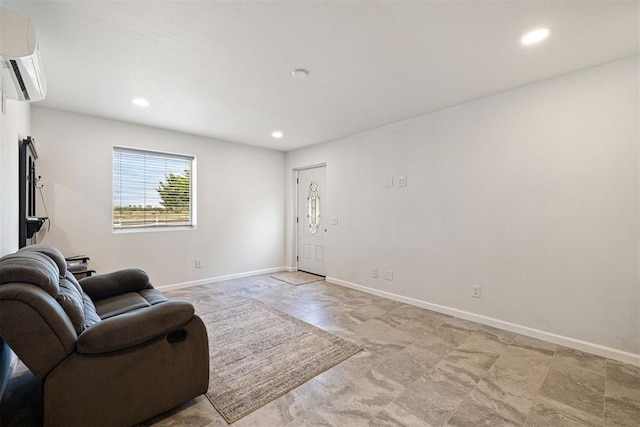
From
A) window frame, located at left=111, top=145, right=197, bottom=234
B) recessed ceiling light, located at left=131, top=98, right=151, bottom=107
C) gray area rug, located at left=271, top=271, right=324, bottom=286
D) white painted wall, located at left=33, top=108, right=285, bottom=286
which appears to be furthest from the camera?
gray area rug, located at left=271, top=271, right=324, bottom=286

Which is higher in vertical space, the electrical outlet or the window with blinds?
the window with blinds

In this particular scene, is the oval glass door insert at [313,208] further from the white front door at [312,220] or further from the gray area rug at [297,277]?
the gray area rug at [297,277]

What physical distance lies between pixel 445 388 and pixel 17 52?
3290 mm

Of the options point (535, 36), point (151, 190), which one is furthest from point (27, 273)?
point (535, 36)

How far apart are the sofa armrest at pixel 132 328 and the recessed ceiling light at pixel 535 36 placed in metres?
3.00

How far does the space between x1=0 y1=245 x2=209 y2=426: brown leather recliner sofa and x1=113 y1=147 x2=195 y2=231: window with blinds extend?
249 centimetres

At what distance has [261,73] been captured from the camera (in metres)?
2.52

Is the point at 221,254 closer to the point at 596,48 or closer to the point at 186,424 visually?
the point at 186,424

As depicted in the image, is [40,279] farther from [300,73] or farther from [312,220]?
→ [312,220]

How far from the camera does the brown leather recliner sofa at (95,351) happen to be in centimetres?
125

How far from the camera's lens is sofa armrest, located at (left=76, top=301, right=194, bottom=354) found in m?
1.39

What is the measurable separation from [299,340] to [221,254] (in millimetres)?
2736

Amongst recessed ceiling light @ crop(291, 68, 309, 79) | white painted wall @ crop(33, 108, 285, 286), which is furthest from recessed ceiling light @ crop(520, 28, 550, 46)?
white painted wall @ crop(33, 108, 285, 286)

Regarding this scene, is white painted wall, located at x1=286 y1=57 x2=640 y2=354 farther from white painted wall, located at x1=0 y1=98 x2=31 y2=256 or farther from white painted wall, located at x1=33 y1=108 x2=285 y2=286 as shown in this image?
white painted wall, located at x1=0 y1=98 x2=31 y2=256
